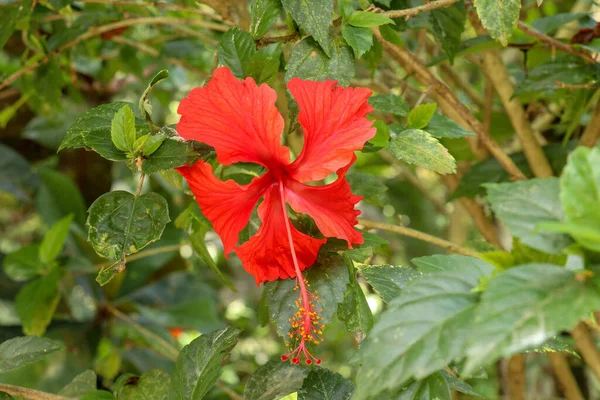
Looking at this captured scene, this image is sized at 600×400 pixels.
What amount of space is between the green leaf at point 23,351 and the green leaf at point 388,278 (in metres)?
0.33

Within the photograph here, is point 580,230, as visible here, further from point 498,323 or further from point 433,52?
point 433,52

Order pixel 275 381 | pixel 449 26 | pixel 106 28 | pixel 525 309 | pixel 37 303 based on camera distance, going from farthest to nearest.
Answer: pixel 37 303 → pixel 106 28 → pixel 449 26 → pixel 275 381 → pixel 525 309

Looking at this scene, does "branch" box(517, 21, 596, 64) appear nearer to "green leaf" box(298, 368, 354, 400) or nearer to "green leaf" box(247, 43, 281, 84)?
"green leaf" box(247, 43, 281, 84)

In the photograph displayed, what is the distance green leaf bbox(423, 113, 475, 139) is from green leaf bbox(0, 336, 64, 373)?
46 centimetres

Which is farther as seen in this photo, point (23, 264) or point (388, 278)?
point (23, 264)

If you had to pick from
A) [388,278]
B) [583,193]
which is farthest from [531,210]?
[388,278]

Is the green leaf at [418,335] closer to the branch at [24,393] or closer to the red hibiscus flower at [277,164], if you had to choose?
the red hibiscus flower at [277,164]

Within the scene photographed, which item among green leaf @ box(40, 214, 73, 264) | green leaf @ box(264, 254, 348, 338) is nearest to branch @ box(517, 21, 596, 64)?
green leaf @ box(264, 254, 348, 338)

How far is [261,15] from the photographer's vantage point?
67cm

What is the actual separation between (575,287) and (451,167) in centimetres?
24

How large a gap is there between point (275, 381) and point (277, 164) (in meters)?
0.24

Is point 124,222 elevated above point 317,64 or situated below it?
below

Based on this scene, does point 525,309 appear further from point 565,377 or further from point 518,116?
point 565,377

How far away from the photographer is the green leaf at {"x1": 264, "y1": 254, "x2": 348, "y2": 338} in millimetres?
624
